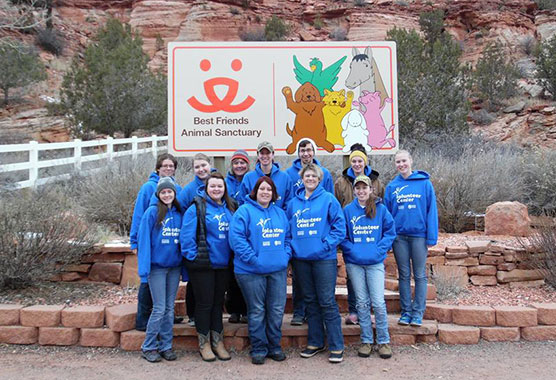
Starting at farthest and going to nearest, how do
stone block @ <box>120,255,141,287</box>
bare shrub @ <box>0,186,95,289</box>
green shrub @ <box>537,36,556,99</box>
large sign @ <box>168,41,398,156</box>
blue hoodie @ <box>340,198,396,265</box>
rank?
green shrub @ <box>537,36,556,99</box>, large sign @ <box>168,41,398,156</box>, stone block @ <box>120,255,141,287</box>, bare shrub @ <box>0,186,95,289</box>, blue hoodie @ <box>340,198,396,265</box>

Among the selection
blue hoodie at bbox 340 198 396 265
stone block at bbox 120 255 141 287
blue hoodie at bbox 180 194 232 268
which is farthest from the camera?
stone block at bbox 120 255 141 287

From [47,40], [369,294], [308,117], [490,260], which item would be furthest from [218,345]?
[47,40]

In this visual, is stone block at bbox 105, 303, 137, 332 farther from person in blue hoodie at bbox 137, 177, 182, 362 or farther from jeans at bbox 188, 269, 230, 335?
jeans at bbox 188, 269, 230, 335

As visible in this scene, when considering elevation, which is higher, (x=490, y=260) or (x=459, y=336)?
(x=490, y=260)

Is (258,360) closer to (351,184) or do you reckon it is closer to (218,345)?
(218,345)

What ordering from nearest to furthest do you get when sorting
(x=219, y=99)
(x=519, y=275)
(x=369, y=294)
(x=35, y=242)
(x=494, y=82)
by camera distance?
(x=369, y=294)
(x=35, y=242)
(x=519, y=275)
(x=219, y=99)
(x=494, y=82)

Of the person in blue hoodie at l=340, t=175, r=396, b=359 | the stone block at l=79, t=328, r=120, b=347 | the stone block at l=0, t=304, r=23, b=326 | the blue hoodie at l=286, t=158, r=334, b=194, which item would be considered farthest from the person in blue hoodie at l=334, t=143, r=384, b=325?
the stone block at l=0, t=304, r=23, b=326

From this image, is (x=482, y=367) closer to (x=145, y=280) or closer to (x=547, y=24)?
(x=145, y=280)

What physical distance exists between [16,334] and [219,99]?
11.5 ft

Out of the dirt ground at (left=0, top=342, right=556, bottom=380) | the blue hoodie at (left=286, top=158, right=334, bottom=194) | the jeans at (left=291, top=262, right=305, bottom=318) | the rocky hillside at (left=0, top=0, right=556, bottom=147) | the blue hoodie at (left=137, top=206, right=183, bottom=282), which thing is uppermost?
the rocky hillside at (left=0, top=0, right=556, bottom=147)

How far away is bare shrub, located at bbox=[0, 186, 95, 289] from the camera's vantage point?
5.08 m

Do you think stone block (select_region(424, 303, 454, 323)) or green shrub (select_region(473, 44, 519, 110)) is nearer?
stone block (select_region(424, 303, 454, 323))

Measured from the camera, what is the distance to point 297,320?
4.76 metres

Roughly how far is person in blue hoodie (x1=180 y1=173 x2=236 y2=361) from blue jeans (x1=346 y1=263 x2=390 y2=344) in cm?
119
